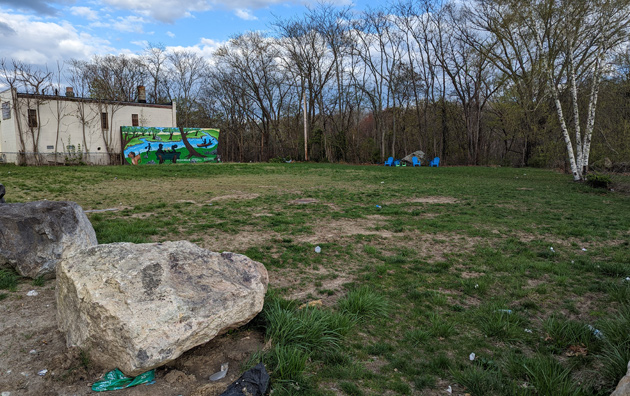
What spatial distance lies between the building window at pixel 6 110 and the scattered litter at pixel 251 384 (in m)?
31.6

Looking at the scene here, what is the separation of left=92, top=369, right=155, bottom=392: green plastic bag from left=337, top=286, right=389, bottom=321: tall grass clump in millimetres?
1871

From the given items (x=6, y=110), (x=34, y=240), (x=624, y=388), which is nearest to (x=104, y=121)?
(x=6, y=110)

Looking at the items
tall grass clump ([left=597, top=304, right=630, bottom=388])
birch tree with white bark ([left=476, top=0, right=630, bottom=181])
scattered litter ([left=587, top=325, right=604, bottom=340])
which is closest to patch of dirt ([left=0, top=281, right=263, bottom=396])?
tall grass clump ([left=597, top=304, right=630, bottom=388])

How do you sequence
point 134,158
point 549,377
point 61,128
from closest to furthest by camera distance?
point 549,377
point 61,128
point 134,158

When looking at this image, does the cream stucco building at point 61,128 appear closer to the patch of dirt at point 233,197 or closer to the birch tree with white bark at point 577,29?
the patch of dirt at point 233,197

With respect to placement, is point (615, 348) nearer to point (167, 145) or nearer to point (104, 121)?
point (167, 145)

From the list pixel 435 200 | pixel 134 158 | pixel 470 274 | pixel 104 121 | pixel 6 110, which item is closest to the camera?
pixel 470 274

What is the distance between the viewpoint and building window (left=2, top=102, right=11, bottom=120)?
83.9 ft

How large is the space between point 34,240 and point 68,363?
2339mm

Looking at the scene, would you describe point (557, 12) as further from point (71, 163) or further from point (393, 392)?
point (71, 163)

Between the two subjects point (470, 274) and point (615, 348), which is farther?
point (470, 274)

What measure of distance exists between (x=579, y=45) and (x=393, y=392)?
1824 centimetres

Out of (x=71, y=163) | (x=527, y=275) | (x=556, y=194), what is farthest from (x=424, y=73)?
(x=527, y=275)

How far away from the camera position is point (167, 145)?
30.3m
